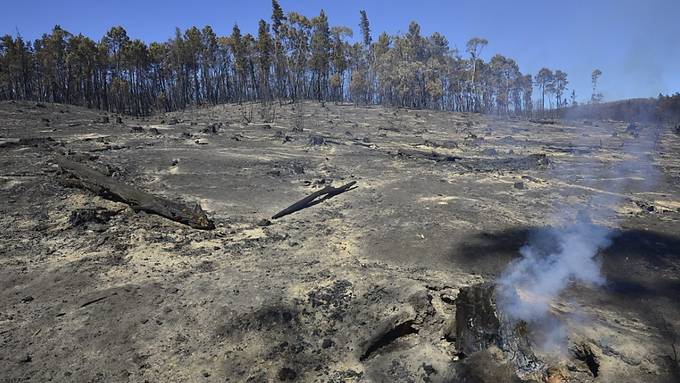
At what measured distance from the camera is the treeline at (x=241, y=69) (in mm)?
47250

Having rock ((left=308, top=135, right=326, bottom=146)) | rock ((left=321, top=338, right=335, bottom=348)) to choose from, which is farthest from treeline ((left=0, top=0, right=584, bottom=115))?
rock ((left=321, top=338, right=335, bottom=348))

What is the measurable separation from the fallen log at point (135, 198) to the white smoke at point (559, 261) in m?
6.04

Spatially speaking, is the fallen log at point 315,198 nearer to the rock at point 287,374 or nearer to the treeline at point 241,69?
the rock at point 287,374

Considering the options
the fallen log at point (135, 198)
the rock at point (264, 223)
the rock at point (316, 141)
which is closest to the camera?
the fallen log at point (135, 198)

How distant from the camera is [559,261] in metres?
7.56

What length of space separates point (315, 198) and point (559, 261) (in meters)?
6.13

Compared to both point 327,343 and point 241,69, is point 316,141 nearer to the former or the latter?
point 327,343

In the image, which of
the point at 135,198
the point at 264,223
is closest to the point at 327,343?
the point at 264,223

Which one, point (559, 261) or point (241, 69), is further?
point (241, 69)

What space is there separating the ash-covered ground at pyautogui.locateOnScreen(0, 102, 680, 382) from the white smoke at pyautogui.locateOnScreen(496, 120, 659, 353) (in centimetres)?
23

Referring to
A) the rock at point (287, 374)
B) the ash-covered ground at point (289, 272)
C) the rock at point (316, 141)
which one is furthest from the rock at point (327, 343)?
the rock at point (316, 141)

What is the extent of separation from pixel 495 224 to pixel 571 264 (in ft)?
7.58

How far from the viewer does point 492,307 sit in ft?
16.2

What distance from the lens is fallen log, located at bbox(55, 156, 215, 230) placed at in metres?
8.94
